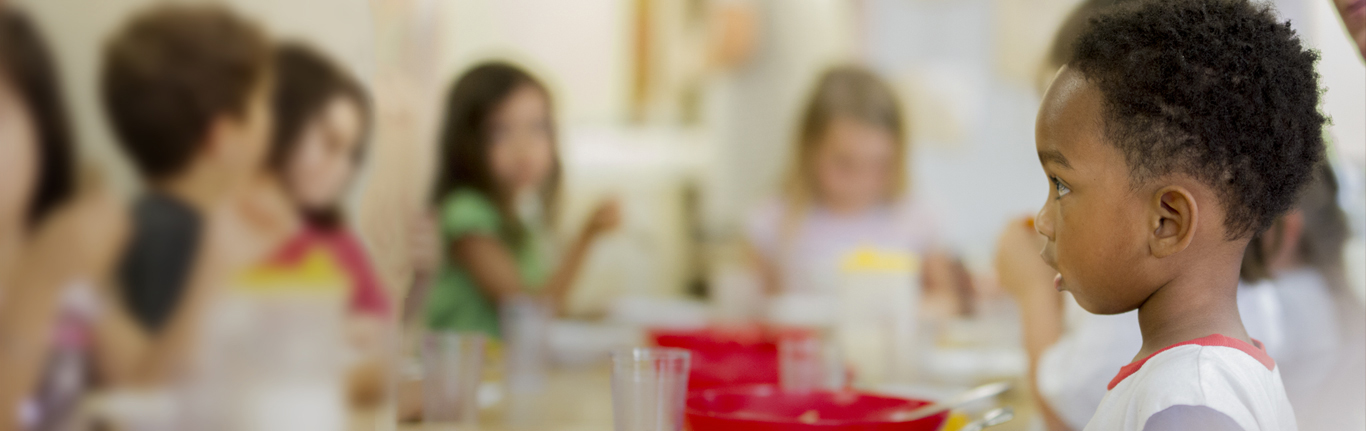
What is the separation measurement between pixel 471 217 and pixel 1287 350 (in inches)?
55.8

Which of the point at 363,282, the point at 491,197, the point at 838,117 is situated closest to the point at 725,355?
the point at 363,282

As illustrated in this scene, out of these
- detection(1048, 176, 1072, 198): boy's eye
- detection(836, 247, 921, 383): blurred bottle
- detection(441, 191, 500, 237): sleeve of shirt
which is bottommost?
detection(836, 247, 921, 383): blurred bottle

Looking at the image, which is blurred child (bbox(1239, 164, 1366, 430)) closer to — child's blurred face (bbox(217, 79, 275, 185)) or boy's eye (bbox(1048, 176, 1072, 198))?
boy's eye (bbox(1048, 176, 1072, 198))

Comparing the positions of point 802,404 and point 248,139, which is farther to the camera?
point 248,139

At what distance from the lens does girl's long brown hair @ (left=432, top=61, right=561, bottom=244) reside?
1794 millimetres

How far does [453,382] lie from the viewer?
2.31ft

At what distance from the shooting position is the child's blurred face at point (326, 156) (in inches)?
54.9

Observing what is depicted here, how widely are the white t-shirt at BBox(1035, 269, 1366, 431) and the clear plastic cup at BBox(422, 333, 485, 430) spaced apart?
49cm

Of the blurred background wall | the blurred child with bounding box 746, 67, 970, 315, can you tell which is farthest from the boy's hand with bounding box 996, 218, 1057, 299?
the blurred background wall

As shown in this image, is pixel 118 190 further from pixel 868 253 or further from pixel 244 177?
pixel 868 253

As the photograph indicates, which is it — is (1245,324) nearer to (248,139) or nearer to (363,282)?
(363,282)

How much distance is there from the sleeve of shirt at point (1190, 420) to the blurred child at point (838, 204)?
169cm

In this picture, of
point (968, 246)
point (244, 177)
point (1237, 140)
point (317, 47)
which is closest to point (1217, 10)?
point (1237, 140)

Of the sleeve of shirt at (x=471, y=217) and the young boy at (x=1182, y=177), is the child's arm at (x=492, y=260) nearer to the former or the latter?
the sleeve of shirt at (x=471, y=217)
